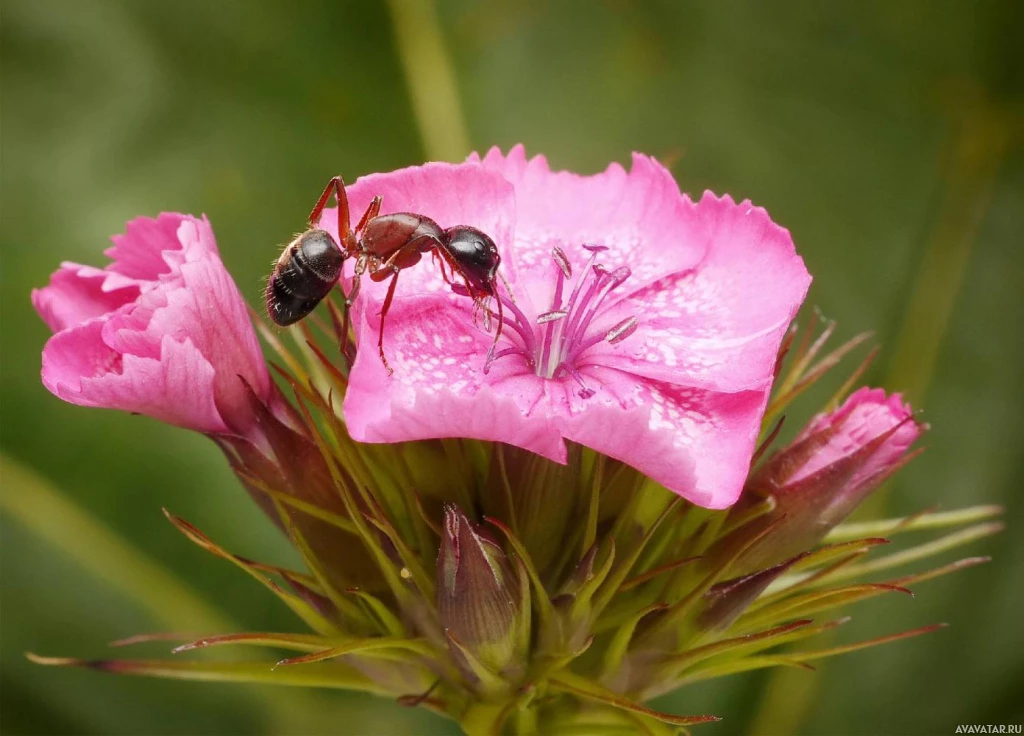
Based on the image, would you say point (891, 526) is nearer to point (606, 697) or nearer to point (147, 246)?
point (606, 697)

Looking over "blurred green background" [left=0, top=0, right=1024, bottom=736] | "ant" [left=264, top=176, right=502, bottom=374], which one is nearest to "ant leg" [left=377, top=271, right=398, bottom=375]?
"ant" [left=264, top=176, right=502, bottom=374]

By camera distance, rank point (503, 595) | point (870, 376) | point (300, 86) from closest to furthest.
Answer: point (503, 595) → point (300, 86) → point (870, 376)

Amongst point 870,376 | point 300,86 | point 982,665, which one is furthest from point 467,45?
point 982,665

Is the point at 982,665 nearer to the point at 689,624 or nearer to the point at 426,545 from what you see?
the point at 689,624

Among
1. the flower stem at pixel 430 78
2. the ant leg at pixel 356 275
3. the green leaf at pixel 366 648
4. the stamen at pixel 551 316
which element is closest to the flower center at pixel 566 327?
the stamen at pixel 551 316

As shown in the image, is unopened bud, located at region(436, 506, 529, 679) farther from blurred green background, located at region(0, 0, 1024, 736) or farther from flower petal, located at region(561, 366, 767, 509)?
blurred green background, located at region(0, 0, 1024, 736)

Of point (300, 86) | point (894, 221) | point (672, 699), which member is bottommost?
point (672, 699)

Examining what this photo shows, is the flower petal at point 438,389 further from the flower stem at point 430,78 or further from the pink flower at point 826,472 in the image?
the flower stem at point 430,78
